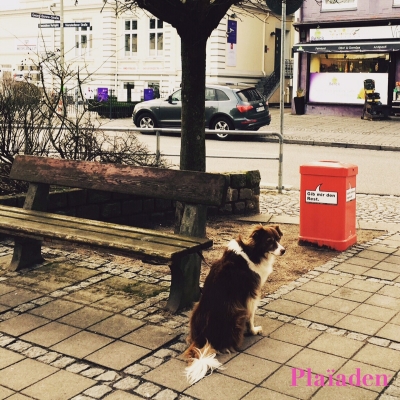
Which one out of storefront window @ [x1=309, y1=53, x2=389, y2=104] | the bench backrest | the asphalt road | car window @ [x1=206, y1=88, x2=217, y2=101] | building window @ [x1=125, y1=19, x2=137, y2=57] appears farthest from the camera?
building window @ [x1=125, y1=19, x2=137, y2=57]

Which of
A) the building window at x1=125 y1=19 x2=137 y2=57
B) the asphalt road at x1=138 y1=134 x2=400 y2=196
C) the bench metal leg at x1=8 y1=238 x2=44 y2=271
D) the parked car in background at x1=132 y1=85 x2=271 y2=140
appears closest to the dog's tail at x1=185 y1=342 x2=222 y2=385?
the bench metal leg at x1=8 y1=238 x2=44 y2=271

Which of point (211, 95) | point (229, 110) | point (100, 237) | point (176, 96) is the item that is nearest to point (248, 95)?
point (229, 110)

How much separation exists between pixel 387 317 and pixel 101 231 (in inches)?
90.9

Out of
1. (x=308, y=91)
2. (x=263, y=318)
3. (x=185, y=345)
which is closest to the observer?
(x=185, y=345)

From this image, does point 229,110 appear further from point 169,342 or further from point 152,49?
point 152,49

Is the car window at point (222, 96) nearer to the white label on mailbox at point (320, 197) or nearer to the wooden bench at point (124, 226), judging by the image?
the white label on mailbox at point (320, 197)

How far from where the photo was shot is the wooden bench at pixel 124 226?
4867mm

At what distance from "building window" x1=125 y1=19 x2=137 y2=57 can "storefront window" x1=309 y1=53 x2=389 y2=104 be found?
13.9 m

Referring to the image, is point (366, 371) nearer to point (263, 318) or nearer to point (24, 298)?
point (263, 318)

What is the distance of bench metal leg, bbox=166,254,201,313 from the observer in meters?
4.95

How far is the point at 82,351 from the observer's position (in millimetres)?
4258

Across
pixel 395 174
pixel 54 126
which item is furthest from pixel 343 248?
pixel 395 174

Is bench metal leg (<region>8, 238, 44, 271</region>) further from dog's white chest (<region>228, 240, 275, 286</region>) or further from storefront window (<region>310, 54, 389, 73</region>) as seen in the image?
storefront window (<region>310, 54, 389, 73</region>)

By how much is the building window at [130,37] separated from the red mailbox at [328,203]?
34.3 metres
